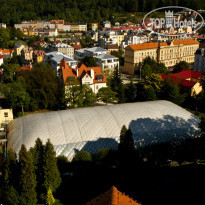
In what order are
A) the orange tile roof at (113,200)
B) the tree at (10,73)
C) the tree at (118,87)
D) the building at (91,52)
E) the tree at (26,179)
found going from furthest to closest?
the building at (91,52) → the tree at (10,73) → the tree at (118,87) → the tree at (26,179) → the orange tile roof at (113,200)

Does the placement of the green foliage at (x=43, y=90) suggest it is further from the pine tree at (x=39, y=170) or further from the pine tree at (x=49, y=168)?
the pine tree at (x=49, y=168)

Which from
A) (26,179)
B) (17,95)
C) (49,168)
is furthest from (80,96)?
(26,179)

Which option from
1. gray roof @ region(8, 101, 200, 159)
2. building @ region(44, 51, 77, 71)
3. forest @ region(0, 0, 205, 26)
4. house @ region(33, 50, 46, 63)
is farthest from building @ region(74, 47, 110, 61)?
forest @ region(0, 0, 205, 26)

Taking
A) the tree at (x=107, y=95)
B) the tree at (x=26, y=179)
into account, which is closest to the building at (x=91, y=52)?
the tree at (x=107, y=95)

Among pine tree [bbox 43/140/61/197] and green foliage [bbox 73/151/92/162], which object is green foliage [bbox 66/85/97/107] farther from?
pine tree [bbox 43/140/61/197]

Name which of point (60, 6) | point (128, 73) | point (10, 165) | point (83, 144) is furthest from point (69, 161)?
point (60, 6)

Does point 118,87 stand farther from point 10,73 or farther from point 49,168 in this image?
point 10,73
